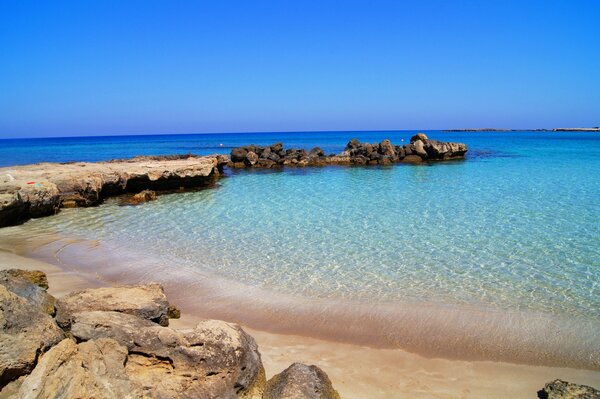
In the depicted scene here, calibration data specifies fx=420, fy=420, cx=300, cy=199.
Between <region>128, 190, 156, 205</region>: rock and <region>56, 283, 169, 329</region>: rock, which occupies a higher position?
<region>56, 283, 169, 329</region>: rock

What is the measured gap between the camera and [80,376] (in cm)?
317

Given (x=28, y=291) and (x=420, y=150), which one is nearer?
(x=28, y=291)

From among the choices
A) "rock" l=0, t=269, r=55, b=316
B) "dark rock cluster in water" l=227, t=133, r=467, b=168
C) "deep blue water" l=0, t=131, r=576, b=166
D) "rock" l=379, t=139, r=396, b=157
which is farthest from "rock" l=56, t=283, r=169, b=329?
"deep blue water" l=0, t=131, r=576, b=166

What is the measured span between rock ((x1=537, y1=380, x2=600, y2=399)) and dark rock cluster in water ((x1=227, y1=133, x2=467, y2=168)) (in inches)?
1004

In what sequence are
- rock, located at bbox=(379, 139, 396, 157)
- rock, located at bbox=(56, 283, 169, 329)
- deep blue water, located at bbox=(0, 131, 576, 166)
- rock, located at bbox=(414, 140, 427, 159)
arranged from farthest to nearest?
deep blue water, located at bbox=(0, 131, 576, 166) → rock, located at bbox=(414, 140, 427, 159) → rock, located at bbox=(379, 139, 396, 157) → rock, located at bbox=(56, 283, 169, 329)

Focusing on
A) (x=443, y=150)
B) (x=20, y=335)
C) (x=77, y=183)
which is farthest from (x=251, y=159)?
(x=20, y=335)

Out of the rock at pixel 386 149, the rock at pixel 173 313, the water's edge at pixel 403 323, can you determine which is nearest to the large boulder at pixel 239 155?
the rock at pixel 386 149

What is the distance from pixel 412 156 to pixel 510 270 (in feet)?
81.4

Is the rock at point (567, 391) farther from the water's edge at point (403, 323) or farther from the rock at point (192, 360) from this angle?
the rock at point (192, 360)

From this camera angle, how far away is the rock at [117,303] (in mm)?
4883

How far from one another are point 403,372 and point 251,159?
25762 mm

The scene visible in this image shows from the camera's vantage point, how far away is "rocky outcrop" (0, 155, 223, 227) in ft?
40.1

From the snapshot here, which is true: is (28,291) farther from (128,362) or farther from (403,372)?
(403,372)

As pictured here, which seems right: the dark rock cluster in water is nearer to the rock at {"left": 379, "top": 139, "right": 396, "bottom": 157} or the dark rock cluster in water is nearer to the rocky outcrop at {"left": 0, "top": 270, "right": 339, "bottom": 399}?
the rock at {"left": 379, "top": 139, "right": 396, "bottom": 157}
